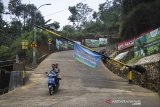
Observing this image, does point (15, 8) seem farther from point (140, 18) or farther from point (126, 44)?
point (140, 18)

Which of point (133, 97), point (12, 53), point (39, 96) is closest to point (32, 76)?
point (39, 96)

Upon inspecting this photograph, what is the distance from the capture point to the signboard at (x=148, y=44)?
26.8 m

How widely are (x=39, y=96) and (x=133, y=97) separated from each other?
4.94 metres

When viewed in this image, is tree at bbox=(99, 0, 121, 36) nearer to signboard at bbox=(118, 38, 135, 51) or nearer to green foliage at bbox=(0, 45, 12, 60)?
green foliage at bbox=(0, 45, 12, 60)

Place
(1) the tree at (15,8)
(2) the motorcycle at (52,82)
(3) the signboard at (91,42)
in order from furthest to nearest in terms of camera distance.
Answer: (1) the tree at (15,8) → (3) the signboard at (91,42) → (2) the motorcycle at (52,82)

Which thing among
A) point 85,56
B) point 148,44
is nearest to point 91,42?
point 148,44

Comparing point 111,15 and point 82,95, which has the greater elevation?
point 111,15

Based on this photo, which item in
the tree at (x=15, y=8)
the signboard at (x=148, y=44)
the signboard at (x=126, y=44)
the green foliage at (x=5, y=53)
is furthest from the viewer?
the tree at (x=15, y=8)

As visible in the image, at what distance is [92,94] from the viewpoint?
2088 cm

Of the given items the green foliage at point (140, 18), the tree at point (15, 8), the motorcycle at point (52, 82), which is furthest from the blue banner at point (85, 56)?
the tree at point (15, 8)

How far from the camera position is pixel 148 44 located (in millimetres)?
29016

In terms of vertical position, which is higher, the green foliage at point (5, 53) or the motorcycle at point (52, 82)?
the green foliage at point (5, 53)

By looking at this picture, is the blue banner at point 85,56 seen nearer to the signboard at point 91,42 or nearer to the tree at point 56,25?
the signboard at point 91,42

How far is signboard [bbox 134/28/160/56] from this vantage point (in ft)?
88.0
